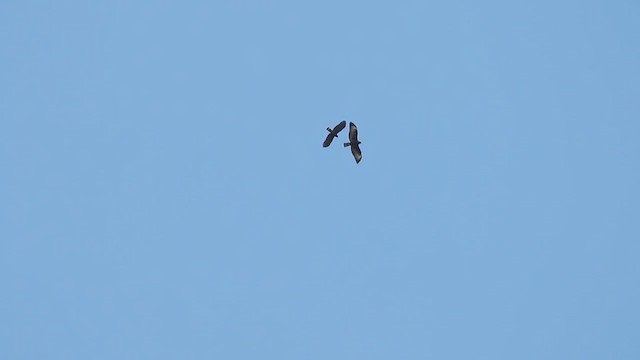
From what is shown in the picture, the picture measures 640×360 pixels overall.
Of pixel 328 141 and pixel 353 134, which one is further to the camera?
pixel 353 134

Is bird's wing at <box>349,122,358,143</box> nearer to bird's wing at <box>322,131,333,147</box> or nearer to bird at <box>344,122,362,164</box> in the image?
bird at <box>344,122,362,164</box>

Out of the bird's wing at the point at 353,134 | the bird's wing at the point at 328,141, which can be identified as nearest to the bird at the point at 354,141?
the bird's wing at the point at 353,134

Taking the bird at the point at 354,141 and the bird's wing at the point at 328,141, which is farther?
the bird at the point at 354,141

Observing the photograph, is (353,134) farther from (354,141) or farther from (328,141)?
(328,141)

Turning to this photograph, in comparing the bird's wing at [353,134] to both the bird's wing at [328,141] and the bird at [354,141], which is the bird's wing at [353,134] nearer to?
the bird at [354,141]

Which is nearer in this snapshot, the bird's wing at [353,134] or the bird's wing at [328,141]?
the bird's wing at [328,141]

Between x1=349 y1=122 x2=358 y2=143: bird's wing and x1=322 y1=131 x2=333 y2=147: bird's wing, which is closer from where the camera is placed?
x1=322 y1=131 x2=333 y2=147: bird's wing

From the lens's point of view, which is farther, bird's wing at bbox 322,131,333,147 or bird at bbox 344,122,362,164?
bird at bbox 344,122,362,164

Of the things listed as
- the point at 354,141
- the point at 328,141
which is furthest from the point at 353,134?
the point at 328,141

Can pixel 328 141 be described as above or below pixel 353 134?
below

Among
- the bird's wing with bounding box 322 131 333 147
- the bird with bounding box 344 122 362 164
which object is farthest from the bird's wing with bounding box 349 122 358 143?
the bird's wing with bounding box 322 131 333 147

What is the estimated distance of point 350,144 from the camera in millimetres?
50531
